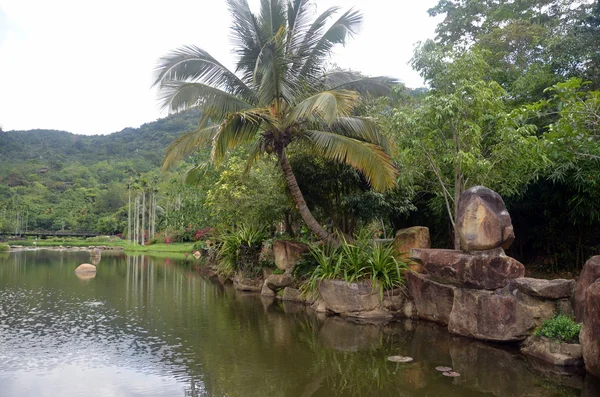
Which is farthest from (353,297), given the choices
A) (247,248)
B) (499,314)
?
(247,248)

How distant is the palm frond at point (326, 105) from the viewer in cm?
946

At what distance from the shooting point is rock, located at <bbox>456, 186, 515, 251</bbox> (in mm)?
8258

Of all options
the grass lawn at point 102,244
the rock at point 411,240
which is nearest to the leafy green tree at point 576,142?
the rock at point 411,240

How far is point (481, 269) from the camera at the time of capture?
27.0 feet

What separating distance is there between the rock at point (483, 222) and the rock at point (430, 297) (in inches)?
42.1

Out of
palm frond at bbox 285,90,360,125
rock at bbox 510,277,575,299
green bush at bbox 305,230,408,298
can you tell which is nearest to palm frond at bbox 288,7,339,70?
palm frond at bbox 285,90,360,125

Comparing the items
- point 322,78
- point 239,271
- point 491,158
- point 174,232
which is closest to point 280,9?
point 322,78

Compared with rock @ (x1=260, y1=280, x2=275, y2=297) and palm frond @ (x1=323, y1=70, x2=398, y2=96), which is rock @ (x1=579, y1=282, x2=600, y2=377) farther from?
rock @ (x1=260, y1=280, x2=275, y2=297)

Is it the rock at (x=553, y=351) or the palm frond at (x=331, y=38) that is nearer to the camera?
the rock at (x=553, y=351)

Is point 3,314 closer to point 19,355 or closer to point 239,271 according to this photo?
point 19,355

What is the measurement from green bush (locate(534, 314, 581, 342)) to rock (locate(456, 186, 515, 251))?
155cm

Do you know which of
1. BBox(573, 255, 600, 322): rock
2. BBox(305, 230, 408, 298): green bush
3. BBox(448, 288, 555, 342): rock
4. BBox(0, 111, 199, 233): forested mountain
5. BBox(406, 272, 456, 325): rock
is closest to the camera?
BBox(573, 255, 600, 322): rock

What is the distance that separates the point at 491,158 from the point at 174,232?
37.9 meters

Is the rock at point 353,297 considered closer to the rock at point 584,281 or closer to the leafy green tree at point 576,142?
the rock at point 584,281
